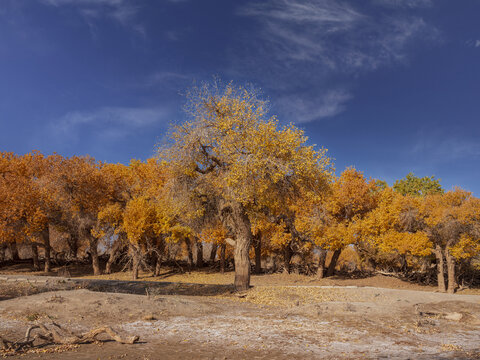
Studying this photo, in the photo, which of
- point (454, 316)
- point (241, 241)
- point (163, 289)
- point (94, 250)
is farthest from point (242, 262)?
point (94, 250)

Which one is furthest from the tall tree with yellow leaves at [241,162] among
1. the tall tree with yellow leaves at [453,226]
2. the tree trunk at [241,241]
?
the tall tree with yellow leaves at [453,226]

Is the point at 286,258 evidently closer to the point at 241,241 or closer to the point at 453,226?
the point at 453,226

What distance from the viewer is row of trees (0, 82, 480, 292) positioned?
19.5m

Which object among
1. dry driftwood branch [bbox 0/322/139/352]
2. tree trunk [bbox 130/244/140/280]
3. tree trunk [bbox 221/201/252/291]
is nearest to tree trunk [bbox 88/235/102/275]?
tree trunk [bbox 130/244/140/280]

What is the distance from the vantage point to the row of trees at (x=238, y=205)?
19547mm

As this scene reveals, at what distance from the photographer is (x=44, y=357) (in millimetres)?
8602

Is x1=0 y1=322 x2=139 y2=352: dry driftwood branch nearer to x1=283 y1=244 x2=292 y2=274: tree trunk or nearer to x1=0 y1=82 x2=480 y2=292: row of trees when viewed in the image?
x1=0 y1=82 x2=480 y2=292: row of trees

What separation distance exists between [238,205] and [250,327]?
9.23m

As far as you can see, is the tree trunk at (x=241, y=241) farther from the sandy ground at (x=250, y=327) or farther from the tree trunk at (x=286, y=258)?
the tree trunk at (x=286, y=258)

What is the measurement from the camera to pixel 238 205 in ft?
67.4

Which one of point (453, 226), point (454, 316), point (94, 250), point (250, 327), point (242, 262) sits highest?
point (453, 226)

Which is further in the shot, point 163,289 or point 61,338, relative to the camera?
point 163,289

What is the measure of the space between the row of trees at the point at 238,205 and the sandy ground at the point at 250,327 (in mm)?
6178

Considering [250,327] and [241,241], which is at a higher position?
[241,241]
